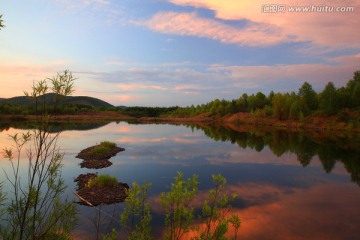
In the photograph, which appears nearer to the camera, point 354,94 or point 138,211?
point 138,211

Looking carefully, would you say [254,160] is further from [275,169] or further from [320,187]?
[320,187]

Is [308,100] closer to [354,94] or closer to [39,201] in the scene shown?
[354,94]

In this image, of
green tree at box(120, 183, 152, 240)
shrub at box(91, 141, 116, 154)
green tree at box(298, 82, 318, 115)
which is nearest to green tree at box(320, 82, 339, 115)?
green tree at box(298, 82, 318, 115)

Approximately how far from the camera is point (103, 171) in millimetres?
36719

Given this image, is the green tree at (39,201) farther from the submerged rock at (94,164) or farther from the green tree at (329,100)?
the green tree at (329,100)

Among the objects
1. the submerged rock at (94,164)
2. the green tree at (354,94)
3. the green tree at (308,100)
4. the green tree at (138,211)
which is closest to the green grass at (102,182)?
the submerged rock at (94,164)

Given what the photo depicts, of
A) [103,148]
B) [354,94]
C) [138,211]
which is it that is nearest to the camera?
[138,211]

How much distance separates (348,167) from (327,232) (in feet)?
93.0

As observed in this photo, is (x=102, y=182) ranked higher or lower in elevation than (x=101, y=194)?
higher

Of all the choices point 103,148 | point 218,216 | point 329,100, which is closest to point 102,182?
point 218,216

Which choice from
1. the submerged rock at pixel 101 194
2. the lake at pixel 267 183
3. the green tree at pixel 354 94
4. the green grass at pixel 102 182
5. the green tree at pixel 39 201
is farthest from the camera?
the green tree at pixel 354 94

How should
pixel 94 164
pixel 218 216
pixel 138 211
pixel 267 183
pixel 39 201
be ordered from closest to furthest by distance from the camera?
pixel 39 201
pixel 138 211
pixel 218 216
pixel 267 183
pixel 94 164

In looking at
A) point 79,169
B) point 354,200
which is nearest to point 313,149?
point 354,200

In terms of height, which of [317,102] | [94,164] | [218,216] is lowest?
[94,164]
